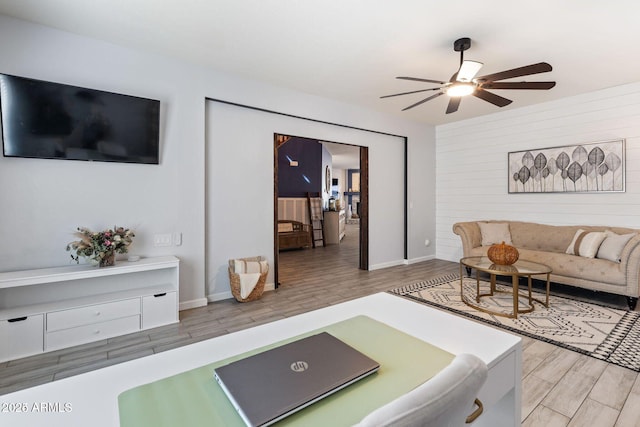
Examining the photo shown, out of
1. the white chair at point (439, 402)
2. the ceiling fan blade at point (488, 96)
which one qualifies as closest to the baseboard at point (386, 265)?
the ceiling fan blade at point (488, 96)

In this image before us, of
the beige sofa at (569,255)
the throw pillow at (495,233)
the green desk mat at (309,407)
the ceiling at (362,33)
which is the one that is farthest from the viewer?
the throw pillow at (495,233)

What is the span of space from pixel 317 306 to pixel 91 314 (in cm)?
215

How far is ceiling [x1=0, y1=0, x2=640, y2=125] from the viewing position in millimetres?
2387

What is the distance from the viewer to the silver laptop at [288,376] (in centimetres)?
65

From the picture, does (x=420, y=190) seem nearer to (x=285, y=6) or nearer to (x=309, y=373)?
(x=285, y=6)

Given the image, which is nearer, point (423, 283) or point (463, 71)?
point (463, 71)

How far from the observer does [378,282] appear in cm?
443

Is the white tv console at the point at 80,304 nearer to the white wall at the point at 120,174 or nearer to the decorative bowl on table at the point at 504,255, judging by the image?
the white wall at the point at 120,174

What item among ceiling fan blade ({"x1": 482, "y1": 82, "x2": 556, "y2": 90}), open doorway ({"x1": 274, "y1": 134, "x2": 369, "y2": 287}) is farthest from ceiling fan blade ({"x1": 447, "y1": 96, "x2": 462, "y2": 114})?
open doorway ({"x1": 274, "y1": 134, "x2": 369, "y2": 287})

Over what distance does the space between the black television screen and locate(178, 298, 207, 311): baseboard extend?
5.28 ft

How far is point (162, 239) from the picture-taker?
3211 mm

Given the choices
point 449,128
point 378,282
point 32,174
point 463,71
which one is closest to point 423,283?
point 378,282

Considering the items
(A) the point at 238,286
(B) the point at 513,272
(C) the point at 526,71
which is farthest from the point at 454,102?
(A) the point at 238,286

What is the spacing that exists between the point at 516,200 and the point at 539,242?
82 cm
